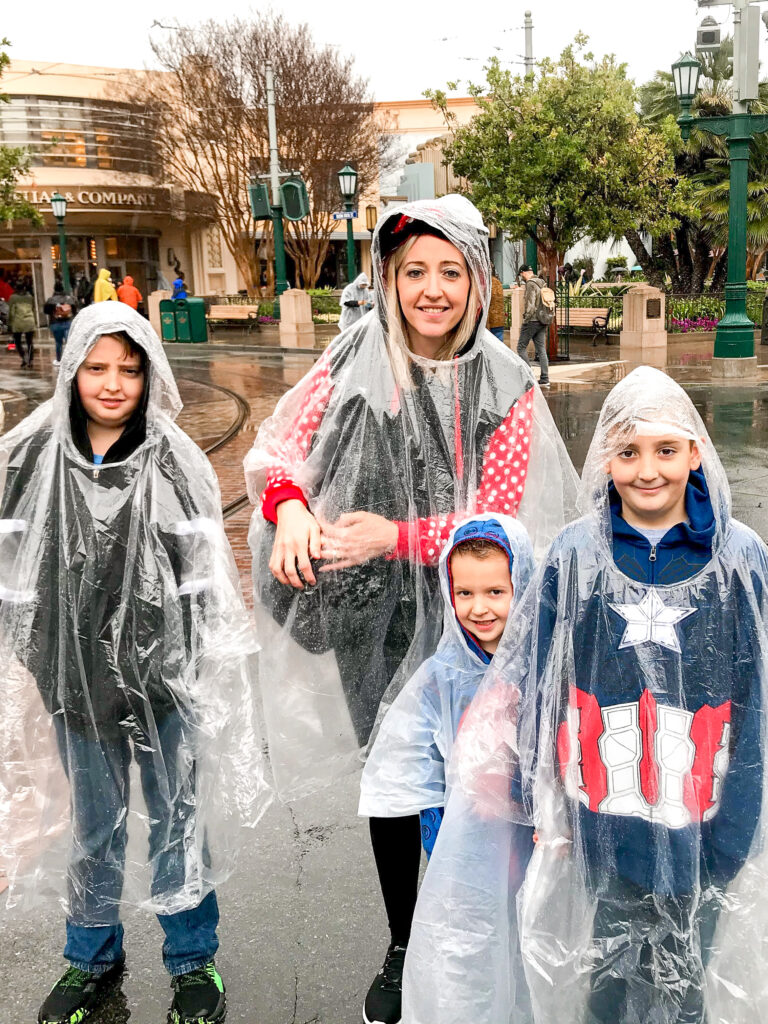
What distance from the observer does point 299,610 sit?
84.3 inches

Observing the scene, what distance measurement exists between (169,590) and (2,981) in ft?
3.40

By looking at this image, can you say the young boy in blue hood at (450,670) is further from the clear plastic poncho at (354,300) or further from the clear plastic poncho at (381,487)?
the clear plastic poncho at (354,300)

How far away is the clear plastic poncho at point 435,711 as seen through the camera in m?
2.01

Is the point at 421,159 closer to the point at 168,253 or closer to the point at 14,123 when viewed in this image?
the point at 168,253

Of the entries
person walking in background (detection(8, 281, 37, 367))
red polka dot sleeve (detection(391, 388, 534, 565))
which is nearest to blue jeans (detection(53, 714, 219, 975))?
red polka dot sleeve (detection(391, 388, 534, 565))

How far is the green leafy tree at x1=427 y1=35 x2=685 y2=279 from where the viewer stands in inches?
667

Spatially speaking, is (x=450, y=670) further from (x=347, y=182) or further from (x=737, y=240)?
(x=347, y=182)

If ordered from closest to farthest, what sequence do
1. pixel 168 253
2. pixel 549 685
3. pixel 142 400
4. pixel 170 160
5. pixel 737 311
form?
pixel 549 685, pixel 142 400, pixel 737 311, pixel 170 160, pixel 168 253

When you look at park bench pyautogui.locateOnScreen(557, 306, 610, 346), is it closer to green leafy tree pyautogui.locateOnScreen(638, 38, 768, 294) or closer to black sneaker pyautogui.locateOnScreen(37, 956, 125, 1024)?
green leafy tree pyautogui.locateOnScreen(638, 38, 768, 294)

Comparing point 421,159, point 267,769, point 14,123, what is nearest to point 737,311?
point 267,769

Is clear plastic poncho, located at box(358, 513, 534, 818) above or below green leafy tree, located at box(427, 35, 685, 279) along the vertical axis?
below

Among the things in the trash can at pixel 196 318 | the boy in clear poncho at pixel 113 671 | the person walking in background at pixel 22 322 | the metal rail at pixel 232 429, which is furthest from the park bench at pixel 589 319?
the boy in clear poncho at pixel 113 671

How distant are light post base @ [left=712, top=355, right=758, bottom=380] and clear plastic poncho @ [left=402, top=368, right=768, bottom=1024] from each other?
38.3ft

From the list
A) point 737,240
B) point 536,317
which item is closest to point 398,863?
point 536,317
